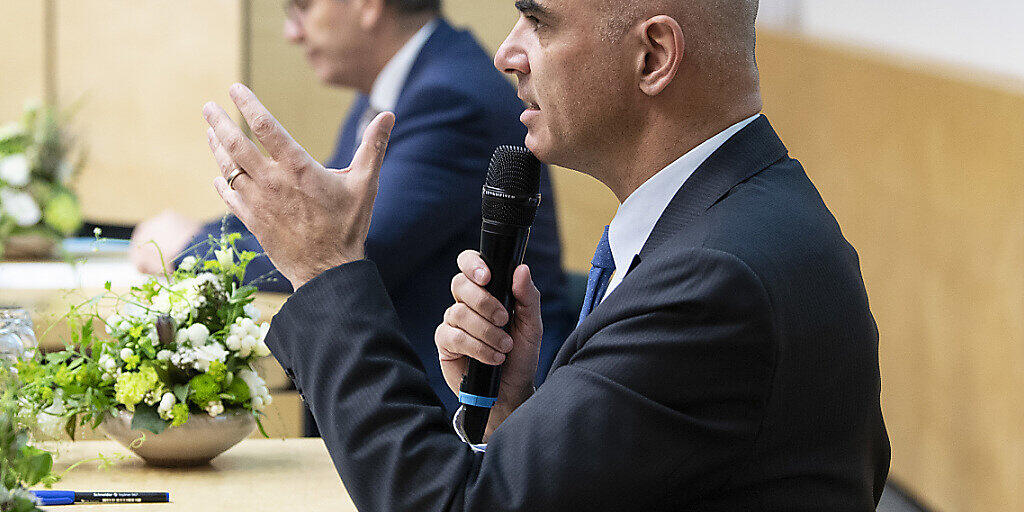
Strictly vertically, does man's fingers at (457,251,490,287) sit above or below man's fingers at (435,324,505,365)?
above

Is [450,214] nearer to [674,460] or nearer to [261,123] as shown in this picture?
[261,123]

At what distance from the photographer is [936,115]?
3318 mm

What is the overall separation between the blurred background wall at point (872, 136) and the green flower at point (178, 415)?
7.16ft

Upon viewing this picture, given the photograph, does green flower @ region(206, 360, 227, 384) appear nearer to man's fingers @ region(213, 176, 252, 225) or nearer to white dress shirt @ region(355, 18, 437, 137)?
man's fingers @ region(213, 176, 252, 225)

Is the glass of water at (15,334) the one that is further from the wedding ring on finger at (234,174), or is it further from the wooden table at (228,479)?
the wedding ring on finger at (234,174)

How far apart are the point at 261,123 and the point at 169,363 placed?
1.58 feet

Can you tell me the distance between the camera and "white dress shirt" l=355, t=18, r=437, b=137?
2271 mm

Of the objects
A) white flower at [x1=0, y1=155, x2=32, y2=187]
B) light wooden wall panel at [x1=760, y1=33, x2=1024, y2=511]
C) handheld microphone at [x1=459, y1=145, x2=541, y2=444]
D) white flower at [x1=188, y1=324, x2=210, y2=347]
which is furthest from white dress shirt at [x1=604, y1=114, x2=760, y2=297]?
white flower at [x1=0, y1=155, x2=32, y2=187]

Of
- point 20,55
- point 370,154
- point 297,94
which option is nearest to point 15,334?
point 370,154

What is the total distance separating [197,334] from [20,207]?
1.66 metres

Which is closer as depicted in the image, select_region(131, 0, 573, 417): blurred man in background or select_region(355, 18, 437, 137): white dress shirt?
select_region(131, 0, 573, 417): blurred man in background

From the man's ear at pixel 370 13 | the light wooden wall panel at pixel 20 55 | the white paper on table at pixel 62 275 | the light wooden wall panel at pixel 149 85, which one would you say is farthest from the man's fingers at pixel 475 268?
the light wooden wall panel at pixel 20 55

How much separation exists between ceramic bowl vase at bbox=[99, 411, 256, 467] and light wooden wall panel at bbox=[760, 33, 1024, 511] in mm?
2108

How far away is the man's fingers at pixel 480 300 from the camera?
115 centimetres
